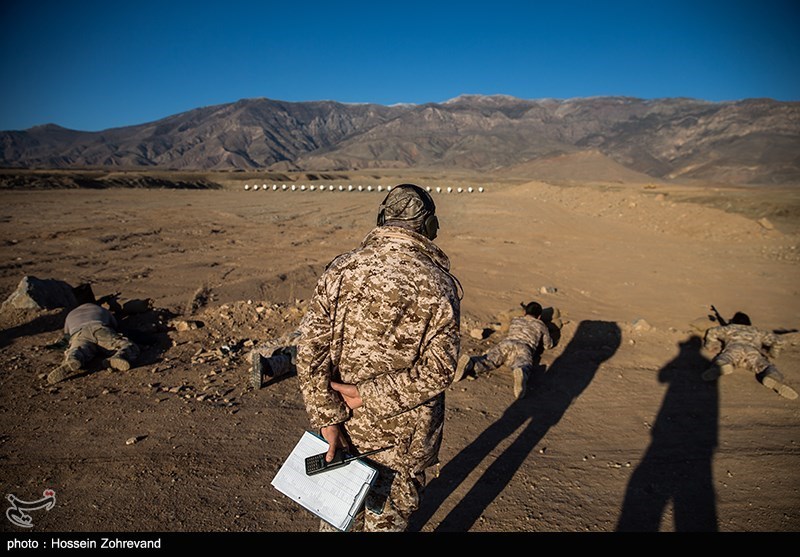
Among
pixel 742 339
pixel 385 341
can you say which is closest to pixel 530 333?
pixel 742 339

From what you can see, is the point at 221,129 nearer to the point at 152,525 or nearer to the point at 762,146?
the point at 762,146

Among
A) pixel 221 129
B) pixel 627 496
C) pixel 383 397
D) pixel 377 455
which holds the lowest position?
pixel 627 496

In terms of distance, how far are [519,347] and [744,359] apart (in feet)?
9.49

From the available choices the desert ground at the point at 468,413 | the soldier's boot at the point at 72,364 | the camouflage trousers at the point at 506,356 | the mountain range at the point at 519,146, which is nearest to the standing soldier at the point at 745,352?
the desert ground at the point at 468,413

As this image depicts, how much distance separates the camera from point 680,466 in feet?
12.6

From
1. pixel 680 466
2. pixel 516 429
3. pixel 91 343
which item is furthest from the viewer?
pixel 91 343

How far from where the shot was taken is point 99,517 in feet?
9.75

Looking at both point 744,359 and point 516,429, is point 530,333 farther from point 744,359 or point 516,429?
point 744,359

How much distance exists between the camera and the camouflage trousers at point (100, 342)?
5.07 meters

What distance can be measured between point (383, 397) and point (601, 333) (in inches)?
239

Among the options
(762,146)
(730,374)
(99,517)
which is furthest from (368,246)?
(762,146)

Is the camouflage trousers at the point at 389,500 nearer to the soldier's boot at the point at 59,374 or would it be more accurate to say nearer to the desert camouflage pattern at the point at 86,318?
the soldier's boot at the point at 59,374

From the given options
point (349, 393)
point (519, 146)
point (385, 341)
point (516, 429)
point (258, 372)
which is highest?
point (519, 146)

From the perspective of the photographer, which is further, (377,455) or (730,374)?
(730,374)
